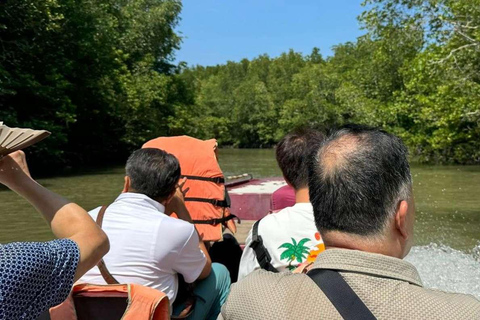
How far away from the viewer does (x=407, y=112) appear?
94.8 ft

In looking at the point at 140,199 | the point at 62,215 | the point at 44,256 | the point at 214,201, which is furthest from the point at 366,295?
the point at 214,201

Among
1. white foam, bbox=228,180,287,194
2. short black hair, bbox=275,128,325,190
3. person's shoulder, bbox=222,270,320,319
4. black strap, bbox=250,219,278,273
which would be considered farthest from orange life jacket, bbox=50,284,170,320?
white foam, bbox=228,180,287,194

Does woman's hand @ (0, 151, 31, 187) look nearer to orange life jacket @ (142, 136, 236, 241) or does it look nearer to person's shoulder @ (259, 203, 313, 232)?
person's shoulder @ (259, 203, 313, 232)

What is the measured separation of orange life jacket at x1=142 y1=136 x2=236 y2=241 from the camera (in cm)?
393

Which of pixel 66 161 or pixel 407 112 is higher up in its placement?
pixel 407 112

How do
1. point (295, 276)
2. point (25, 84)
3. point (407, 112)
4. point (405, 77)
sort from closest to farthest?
point (295, 276)
point (25, 84)
point (407, 112)
point (405, 77)

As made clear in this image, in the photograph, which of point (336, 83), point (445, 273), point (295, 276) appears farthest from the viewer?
point (336, 83)

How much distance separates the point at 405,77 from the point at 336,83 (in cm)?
2472

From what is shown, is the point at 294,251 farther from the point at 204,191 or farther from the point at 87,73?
the point at 87,73

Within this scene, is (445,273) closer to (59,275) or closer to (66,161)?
(59,275)

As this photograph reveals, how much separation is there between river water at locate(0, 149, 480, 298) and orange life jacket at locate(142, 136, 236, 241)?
2.60 m

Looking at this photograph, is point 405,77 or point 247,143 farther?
point 247,143

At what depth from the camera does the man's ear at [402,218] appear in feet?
4.47

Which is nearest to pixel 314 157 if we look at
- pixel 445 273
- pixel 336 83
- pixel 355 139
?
pixel 355 139
